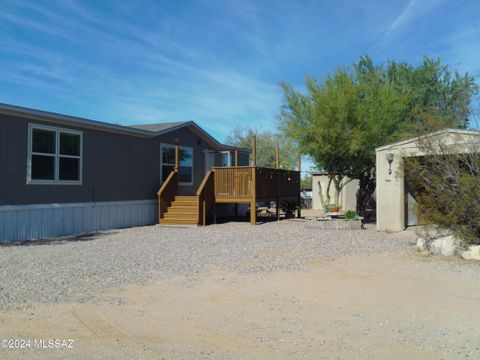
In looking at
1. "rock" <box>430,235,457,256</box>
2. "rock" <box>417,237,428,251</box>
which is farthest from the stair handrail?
"rock" <box>430,235,457,256</box>

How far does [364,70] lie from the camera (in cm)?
2422

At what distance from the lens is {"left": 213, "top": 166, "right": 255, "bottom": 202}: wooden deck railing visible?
52.1ft

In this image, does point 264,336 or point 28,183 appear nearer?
point 264,336

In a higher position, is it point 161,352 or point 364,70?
point 364,70

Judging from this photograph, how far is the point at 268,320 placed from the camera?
496 cm

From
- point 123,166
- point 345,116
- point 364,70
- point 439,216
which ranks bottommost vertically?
point 439,216

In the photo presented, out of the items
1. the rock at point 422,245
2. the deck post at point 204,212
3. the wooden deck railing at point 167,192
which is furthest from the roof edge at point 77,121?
the rock at point 422,245

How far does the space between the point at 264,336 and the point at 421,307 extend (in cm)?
216

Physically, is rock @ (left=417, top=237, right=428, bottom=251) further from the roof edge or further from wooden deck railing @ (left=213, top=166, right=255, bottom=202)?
the roof edge

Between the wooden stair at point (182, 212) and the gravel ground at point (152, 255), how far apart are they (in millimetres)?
1467

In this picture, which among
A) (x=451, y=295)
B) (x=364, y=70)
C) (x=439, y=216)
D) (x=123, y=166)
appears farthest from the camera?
(x=364, y=70)

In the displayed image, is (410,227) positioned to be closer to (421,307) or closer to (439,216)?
(439,216)

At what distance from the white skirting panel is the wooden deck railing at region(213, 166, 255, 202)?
8.00 ft

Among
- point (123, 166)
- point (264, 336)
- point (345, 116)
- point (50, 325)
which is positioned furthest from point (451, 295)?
point (123, 166)
